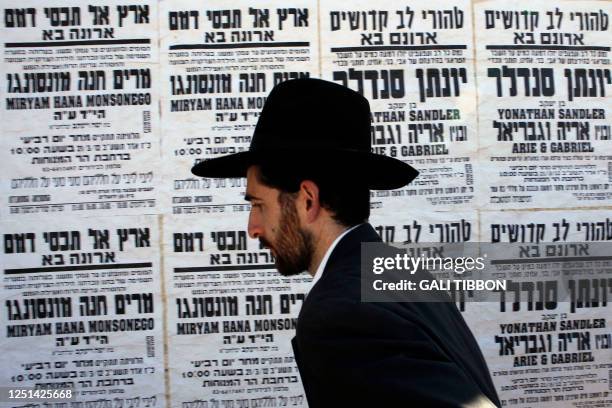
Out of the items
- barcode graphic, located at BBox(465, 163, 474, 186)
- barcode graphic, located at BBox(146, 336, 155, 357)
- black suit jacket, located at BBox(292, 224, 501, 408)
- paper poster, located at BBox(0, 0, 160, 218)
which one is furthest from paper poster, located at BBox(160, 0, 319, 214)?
black suit jacket, located at BBox(292, 224, 501, 408)

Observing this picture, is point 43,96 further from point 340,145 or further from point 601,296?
point 601,296

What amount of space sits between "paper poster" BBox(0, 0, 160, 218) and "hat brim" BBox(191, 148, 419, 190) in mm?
1569

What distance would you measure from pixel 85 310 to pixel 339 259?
2.43 meters

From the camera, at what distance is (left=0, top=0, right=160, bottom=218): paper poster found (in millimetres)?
3730

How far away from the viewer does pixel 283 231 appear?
206 centimetres

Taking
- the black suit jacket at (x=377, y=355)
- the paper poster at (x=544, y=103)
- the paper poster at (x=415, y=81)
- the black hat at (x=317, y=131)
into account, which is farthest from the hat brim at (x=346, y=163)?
the paper poster at (x=544, y=103)

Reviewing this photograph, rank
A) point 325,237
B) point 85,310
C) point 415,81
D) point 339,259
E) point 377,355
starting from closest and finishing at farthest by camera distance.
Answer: point 377,355, point 339,259, point 325,237, point 85,310, point 415,81

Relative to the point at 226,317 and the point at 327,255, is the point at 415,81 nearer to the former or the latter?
the point at 226,317

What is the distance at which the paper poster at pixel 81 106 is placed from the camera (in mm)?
3730

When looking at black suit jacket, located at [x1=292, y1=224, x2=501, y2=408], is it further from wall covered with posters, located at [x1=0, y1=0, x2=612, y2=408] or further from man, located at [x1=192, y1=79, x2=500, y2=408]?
wall covered with posters, located at [x1=0, y1=0, x2=612, y2=408]

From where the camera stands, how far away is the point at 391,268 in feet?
6.07

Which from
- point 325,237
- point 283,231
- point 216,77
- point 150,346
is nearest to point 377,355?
point 325,237

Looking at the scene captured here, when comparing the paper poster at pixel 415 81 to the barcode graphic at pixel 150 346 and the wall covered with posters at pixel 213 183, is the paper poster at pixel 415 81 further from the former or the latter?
the barcode graphic at pixel 150 346

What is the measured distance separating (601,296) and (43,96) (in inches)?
158
